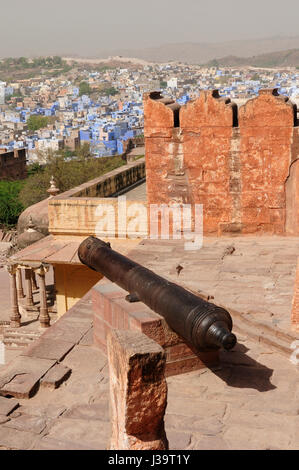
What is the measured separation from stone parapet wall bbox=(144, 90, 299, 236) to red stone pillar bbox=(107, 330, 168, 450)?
16.2ft

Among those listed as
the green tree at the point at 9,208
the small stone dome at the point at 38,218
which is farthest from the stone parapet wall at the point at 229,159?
the green tree at the point at 9,208

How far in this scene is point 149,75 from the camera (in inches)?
6688

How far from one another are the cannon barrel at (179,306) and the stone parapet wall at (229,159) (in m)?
2.87

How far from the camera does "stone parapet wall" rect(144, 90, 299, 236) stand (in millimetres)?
7641

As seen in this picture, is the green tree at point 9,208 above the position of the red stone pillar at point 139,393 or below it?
below

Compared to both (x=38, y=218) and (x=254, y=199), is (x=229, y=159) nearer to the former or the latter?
(x=254, y=199)

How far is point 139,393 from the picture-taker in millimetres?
3051

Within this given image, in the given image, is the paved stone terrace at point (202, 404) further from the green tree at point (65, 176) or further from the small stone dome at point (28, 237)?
the green tree at point (65, 176)

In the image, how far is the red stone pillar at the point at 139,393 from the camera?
3033 mm

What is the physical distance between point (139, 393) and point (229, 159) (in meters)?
5.19

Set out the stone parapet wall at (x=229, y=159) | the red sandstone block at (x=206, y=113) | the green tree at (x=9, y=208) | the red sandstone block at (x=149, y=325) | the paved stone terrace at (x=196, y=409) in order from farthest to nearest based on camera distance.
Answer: the green tree at (x=9, y=208), the red sandstone block at (x=206, y=113), the stone parapet wall at (x=229, y=159), the red sandstone block at (x=149, y=325), the paved stone terrace at (x=196, y=409)

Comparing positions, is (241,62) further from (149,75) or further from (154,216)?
(154,216)

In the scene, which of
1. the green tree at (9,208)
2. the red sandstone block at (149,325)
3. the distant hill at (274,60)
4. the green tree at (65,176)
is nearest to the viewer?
the red sandstone block at (149,325)
